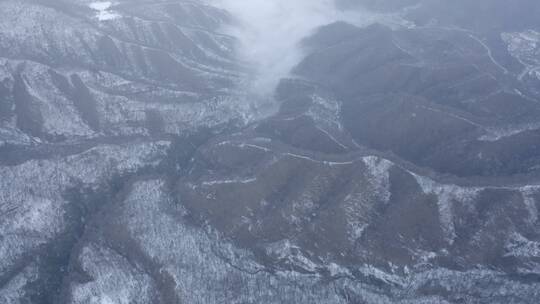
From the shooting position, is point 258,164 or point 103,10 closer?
point 258,164

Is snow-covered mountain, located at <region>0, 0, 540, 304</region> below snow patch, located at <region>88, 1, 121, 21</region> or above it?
below

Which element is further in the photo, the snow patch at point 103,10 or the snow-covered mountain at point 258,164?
the snow patch at point 103,10

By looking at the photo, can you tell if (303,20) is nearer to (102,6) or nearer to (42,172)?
(102,6)

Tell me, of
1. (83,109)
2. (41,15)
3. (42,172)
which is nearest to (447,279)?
(42,172)

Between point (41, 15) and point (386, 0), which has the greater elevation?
point (41, 15)

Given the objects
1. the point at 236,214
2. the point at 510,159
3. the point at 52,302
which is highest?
the point at 510,159

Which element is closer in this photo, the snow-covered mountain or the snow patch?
the snow-covered mountain

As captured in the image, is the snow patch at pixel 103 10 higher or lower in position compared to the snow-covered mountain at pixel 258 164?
higher

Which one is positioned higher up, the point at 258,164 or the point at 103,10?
the point at 103,10
